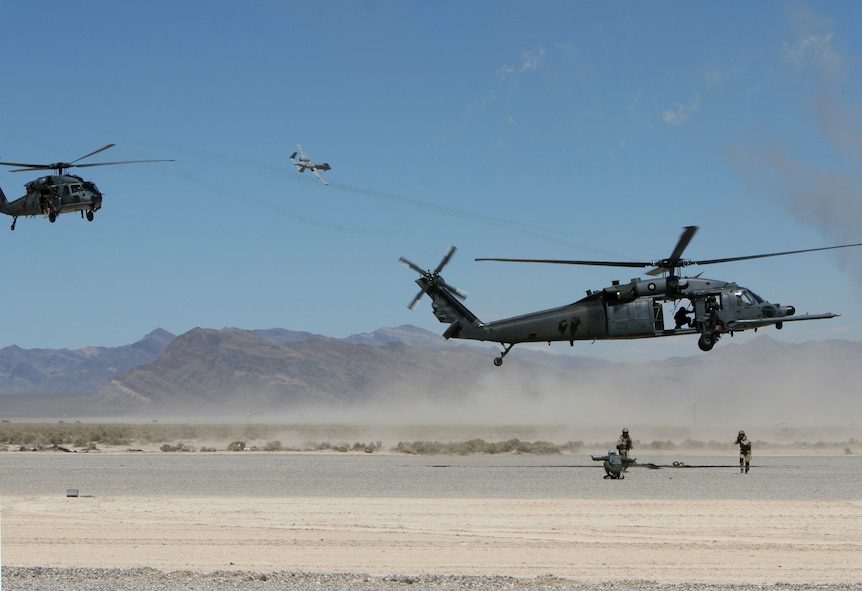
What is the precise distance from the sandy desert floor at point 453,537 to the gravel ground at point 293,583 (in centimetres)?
74

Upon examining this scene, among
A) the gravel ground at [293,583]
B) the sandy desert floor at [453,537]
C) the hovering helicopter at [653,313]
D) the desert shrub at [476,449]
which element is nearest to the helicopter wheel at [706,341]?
the hovering helicopter at [653,313]

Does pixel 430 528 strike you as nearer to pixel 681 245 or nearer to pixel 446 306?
pixel 681 245

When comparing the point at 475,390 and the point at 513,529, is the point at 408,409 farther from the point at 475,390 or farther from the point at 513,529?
the point at 513,529

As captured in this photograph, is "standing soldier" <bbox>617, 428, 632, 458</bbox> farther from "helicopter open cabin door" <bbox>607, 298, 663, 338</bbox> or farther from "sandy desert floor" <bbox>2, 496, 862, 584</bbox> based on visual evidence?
"sandy desert floor" <bbox>2, 496, 862, 584</bbox>

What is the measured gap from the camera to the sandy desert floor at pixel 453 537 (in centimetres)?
1694

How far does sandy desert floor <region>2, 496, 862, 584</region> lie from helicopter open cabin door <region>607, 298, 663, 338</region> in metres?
8.31

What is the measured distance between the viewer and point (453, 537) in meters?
20.1

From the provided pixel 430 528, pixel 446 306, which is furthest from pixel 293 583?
pixel 446 306

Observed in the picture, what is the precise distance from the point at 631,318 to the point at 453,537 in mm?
14625

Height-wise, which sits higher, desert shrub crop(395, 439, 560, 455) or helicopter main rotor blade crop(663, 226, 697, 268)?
helicopter main rotor blade crop(663, 226, 697, 268)

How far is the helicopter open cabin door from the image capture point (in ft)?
108

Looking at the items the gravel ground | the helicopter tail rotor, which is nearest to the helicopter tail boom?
the helicopter tail rotor

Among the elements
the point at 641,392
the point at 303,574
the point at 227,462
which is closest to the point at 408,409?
the point at 641,392

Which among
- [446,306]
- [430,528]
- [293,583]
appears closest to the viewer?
[293,583]
